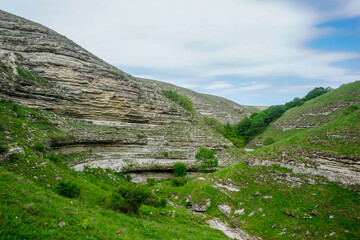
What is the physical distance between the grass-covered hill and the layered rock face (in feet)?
22.1

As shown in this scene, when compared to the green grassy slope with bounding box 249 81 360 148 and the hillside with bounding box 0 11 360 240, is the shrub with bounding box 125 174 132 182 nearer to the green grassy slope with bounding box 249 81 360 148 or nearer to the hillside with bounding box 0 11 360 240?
the hillside with bounding box 0 11 360 240

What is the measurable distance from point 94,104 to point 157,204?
33118 mm

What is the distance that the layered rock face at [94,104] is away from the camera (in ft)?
113

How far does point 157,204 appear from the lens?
64.8 feet

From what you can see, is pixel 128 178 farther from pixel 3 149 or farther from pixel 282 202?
pixel 282 202

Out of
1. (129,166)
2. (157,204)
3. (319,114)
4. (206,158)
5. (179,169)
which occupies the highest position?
(319,114)

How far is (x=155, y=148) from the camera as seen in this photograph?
45562mm

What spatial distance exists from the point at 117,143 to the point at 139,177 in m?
9.43

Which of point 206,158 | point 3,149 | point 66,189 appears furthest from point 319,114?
point 3,149

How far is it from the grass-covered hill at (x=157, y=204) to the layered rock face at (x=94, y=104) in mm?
6724

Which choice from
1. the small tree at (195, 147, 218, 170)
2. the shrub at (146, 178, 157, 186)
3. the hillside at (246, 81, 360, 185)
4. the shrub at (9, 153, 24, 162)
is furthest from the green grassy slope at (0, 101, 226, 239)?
the small tree at (195, 147, 218, 170)

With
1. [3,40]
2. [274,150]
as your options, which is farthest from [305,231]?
[3,40]

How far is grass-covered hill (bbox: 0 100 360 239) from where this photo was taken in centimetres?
876

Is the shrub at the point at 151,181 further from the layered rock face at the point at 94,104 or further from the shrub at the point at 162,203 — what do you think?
the shrub at the point at 162,203
